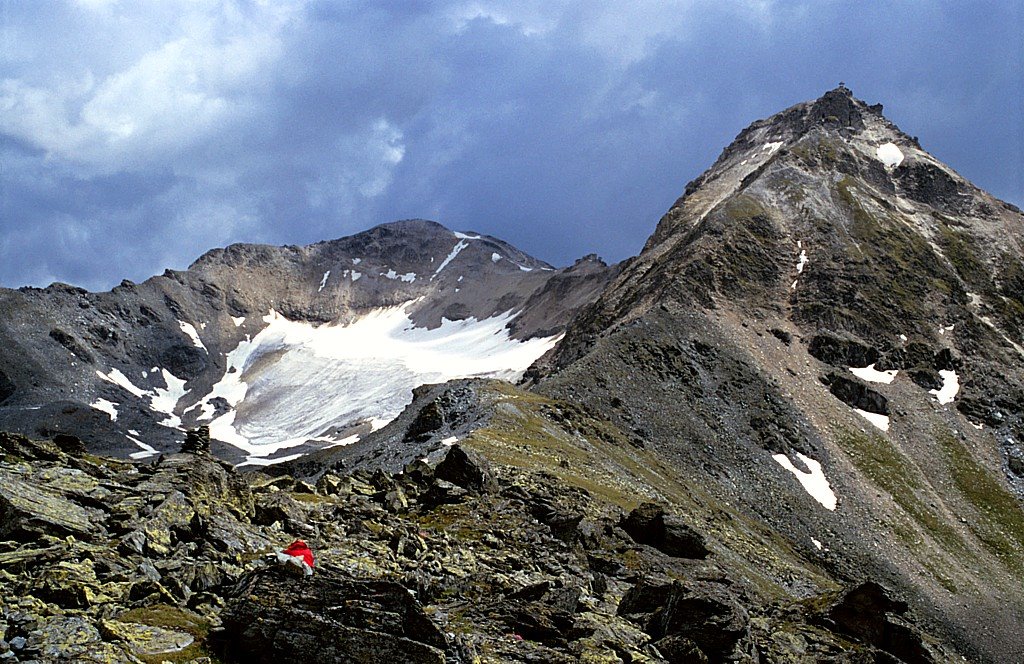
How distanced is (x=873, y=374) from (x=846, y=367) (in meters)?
4.17

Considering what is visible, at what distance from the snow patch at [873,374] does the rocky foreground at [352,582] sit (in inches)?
3071

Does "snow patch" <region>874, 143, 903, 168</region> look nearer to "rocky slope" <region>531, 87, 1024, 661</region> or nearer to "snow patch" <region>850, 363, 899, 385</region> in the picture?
"rocky slope" <region>531, 87, 1024, 661</region>

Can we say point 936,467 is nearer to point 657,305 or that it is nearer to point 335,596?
point 657,305

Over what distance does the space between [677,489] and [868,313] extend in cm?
7210

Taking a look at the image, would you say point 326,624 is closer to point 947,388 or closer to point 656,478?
point 656,478

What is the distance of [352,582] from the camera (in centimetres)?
1413

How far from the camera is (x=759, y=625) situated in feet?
91.2

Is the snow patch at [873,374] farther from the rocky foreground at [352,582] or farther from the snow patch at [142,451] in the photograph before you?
the snow patch at [142,451]

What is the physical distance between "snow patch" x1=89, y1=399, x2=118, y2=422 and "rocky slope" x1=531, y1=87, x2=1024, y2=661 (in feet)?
377

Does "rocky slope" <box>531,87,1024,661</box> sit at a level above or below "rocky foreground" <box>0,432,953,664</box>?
above

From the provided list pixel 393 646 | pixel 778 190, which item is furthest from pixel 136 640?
pixel 778 190

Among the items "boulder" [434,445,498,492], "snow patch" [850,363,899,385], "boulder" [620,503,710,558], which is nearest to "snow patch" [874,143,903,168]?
"snow patch" [850,363,899,385]

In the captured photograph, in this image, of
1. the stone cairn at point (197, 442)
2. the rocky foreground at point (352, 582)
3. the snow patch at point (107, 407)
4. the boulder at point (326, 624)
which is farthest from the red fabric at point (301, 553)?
the snow patch at point (107, 407)

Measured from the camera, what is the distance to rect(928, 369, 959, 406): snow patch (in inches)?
4021
